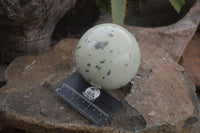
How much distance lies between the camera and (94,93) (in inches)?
47.9

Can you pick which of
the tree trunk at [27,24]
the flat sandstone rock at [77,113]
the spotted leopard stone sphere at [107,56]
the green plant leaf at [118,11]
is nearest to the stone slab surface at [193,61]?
the flat sandstone rock at [77,113]

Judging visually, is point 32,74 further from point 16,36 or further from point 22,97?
point 16,36

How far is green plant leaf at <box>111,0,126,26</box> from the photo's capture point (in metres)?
1.40

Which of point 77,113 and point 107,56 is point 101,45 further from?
point 77,113

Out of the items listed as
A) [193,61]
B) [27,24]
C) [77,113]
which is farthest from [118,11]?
[193,61]

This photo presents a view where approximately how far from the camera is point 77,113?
119cm

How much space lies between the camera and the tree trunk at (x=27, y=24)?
122cm

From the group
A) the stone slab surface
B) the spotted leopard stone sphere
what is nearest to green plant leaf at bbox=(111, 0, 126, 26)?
the spotted leopard stone sphere

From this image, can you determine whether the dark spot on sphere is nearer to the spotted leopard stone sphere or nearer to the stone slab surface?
the spotted leopard stone sphere

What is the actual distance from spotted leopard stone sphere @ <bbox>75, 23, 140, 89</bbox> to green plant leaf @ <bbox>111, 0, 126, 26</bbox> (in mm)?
Result: 278

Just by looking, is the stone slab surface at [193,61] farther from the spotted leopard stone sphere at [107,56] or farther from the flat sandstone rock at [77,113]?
the spotted leopard stone sphere at [107,56]

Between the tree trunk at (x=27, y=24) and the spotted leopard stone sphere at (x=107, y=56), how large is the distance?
36cm

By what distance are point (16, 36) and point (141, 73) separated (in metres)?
0.86

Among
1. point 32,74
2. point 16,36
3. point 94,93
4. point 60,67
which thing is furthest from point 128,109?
point 16,36
